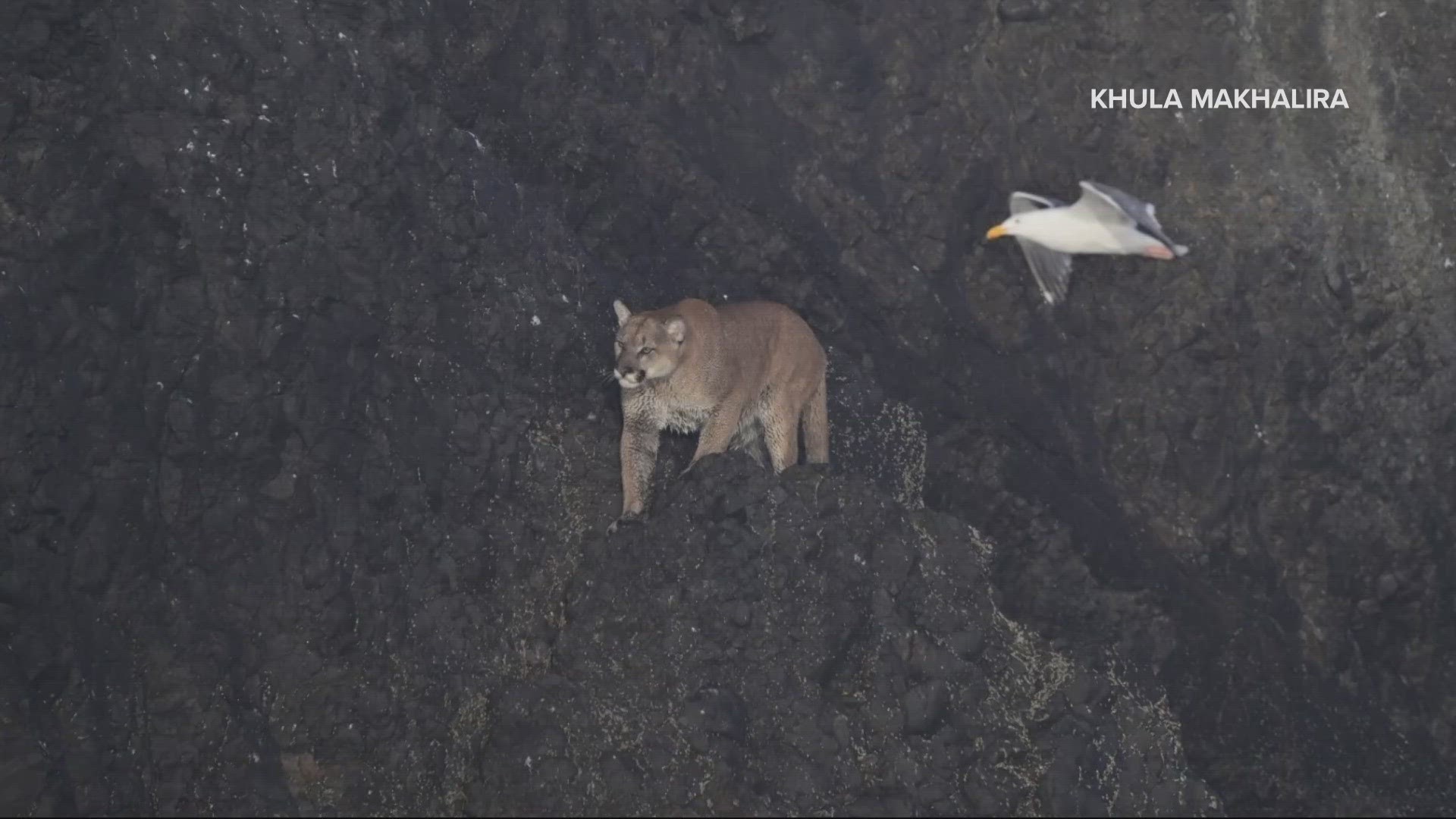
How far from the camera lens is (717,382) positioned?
13.5m

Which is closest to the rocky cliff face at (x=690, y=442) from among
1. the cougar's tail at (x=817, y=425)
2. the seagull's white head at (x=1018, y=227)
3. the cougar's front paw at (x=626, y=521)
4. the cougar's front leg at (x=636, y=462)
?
the cougar's front paw at (x=626, y=521)

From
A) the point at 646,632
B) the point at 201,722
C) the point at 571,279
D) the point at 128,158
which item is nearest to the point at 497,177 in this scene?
the point at 571,279

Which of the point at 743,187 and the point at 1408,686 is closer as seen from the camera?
the point at 1408,686

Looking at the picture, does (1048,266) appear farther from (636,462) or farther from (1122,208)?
(636,462)

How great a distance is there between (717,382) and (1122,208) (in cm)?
377

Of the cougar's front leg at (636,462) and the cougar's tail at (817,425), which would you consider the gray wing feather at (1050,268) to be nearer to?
the cougar's tail at (817,425)

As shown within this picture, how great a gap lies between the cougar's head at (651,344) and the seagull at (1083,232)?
2790 mm

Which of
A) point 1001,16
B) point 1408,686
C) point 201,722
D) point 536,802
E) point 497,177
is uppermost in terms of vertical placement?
point 1001,16

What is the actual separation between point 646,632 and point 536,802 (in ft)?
5.36

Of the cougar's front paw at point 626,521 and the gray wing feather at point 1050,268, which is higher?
the gray wing feather at point 1050,268

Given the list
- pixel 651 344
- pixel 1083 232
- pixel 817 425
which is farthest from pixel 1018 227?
pixel 651 344

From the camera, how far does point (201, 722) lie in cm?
1129

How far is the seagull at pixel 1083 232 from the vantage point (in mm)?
12133

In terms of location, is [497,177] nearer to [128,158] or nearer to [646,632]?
[128,158]
